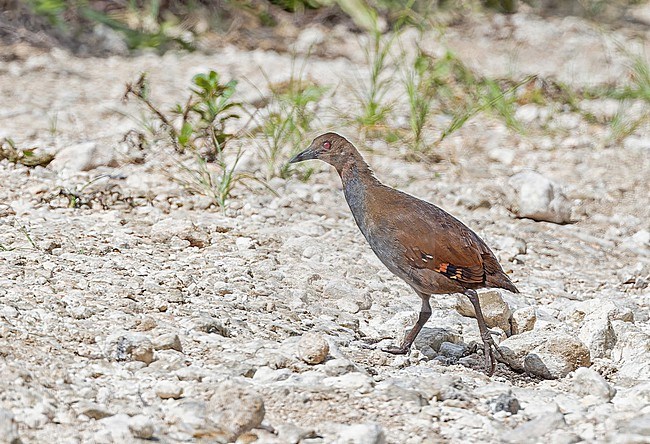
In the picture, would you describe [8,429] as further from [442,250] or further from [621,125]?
[621,125]

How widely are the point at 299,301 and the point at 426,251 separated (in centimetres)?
67

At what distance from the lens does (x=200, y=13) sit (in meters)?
9.23

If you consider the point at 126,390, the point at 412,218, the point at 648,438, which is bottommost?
the point at 126,390

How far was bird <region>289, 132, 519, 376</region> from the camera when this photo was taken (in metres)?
3.50

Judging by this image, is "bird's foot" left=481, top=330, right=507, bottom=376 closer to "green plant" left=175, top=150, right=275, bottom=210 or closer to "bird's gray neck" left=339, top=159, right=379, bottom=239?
"bird's gray neck" left=339, top=159, right=379, bottom=239

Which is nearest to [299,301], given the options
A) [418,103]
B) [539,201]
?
[539,201]

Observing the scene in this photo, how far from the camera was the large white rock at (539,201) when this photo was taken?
18.6 ft

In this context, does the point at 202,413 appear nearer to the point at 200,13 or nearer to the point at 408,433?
the point at 408,433

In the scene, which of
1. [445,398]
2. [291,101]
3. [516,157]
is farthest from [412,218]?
[516,157]

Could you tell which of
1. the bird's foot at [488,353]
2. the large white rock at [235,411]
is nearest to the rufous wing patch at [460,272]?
the bird's foot at [488,353]

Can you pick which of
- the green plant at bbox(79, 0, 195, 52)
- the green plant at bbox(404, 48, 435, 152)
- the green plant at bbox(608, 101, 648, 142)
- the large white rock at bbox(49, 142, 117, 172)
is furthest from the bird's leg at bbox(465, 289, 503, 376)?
the green plant at bbox(79, 0, 195, 52)

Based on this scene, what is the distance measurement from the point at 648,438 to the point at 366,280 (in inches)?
73.4

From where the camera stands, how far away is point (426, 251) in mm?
3490

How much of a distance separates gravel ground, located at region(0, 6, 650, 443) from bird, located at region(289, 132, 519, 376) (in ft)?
0.80
